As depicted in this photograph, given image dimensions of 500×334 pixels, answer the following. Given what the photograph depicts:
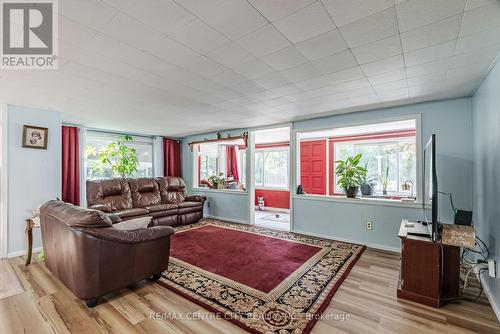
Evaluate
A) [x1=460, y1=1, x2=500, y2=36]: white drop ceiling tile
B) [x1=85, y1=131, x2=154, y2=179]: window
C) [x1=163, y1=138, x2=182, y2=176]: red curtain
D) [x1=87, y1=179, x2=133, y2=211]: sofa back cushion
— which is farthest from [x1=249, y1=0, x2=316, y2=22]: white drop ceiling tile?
[x1=163, y1=138, x2=182, y2=176]: red curtain

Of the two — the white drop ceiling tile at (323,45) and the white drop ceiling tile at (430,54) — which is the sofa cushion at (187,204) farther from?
the white drop ceiling tile at (430,54)

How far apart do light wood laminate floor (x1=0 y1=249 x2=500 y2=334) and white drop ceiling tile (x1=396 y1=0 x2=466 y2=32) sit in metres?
2.31

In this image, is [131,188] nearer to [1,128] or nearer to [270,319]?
[1,128]

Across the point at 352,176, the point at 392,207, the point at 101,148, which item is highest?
the point at 101,148

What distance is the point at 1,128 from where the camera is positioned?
3283 millimetres

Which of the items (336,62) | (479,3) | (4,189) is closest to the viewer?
(479,3)

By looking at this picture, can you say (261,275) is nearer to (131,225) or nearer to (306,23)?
(131,225)

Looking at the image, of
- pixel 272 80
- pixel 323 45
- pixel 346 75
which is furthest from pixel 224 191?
pixel 323 45

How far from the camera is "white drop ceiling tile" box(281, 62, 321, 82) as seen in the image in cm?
222

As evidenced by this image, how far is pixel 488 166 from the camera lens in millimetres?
2299

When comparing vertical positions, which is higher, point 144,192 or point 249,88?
point 249,88

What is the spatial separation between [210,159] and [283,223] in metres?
3.43

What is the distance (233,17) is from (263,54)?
1.77 ft

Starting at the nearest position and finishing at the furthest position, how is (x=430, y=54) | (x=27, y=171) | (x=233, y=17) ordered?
(x=233, y=17) → (x=430, y=54) → (x=27, y=171)
